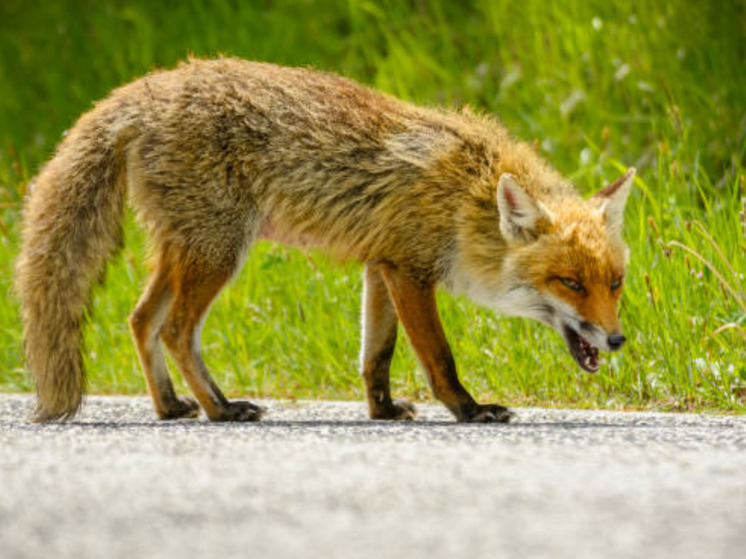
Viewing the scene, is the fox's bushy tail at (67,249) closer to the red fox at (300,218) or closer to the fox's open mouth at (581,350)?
the red fox at (300,218)

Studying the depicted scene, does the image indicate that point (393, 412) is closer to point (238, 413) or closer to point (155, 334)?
point (238, 413)

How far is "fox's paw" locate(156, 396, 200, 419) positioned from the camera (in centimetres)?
718

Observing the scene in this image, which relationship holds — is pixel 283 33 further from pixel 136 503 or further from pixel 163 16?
pixel 136 503

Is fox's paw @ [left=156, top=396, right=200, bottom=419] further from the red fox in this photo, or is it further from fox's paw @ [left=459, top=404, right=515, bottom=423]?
fox's paw @ [left=459, top=404, right=515, bottom=423]

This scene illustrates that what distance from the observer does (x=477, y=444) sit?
5219 millimetres

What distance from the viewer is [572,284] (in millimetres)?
6570

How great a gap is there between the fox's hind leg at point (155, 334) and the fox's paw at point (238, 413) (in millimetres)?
341

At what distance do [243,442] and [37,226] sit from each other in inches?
85.8


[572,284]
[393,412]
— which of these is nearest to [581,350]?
[572,284]

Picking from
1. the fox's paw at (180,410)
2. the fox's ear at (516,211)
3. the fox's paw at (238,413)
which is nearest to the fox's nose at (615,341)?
the fox's ear at (516,211)

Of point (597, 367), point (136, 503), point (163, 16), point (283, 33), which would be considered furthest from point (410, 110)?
point (163, 16)

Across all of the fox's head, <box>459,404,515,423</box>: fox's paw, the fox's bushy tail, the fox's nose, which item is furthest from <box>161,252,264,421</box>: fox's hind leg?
the fox's nose

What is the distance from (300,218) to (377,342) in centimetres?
79

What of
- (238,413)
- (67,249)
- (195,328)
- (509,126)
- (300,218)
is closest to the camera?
(67,249)
